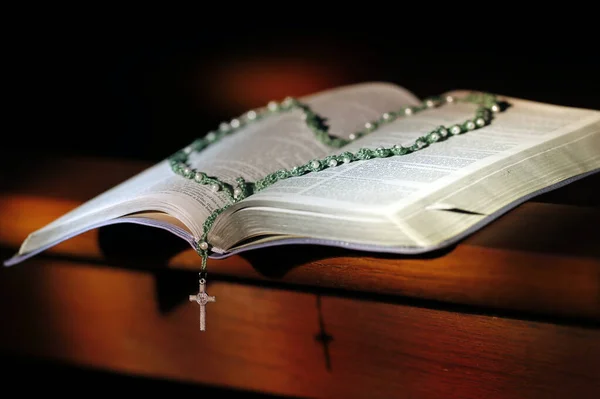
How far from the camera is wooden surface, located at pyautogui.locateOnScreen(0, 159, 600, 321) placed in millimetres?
635

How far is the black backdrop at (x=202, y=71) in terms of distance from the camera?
4.46 ft

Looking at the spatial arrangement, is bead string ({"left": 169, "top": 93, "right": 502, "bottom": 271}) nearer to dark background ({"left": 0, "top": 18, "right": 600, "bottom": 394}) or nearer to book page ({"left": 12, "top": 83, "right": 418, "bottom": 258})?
book page ({"left": 12, "top": 83, "right": 418, "bottom": 258})

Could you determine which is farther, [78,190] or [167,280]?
[78,190]

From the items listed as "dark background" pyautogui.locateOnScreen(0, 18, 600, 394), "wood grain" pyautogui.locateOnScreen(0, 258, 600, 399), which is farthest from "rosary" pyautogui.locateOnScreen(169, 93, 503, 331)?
"dark background" pyautogui.locateOnScreen(0, 18, 600, 394)

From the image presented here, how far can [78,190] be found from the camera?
962 mm

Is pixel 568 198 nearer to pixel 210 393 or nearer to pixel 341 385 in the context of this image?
pixel 341 385

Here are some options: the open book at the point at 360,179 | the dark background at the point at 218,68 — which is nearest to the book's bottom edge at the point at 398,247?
the open book at the point at 360,179

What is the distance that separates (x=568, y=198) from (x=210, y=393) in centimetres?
52

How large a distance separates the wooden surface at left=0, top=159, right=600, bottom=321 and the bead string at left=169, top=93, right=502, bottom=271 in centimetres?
8

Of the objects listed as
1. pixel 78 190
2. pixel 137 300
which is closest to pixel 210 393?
pixel 137 300

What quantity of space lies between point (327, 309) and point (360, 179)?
0.15 metres

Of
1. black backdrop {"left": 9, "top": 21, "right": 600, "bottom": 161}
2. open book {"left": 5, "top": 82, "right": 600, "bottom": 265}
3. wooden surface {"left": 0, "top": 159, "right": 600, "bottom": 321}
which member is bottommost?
wooden surface {"left": 0, "top": 159, "right": 600, "bottom": 321}

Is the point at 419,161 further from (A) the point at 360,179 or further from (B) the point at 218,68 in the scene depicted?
(B) the point at 218,68

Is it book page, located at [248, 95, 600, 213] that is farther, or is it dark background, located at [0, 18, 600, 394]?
dark background, located at [0, 18, 600, 394]
